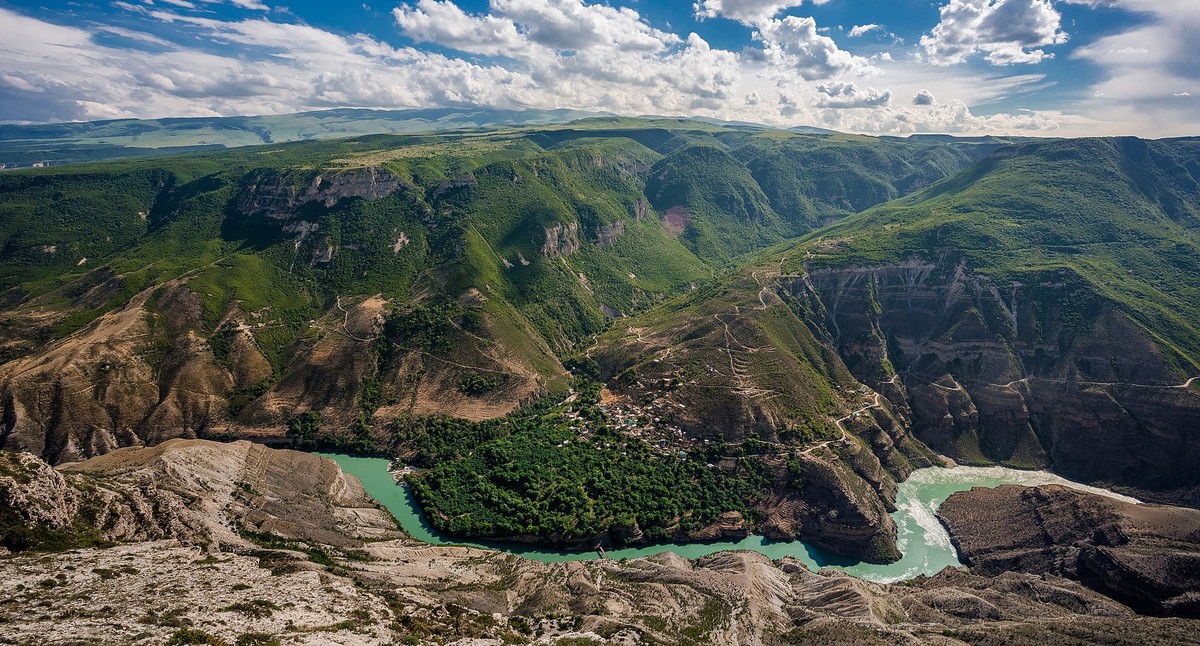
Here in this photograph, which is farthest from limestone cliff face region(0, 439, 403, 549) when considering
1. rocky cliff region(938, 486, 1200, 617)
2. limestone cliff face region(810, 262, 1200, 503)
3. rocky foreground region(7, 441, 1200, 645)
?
limestone cliff face region(810, 262, 1200, 503)

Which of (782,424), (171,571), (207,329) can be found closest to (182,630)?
(171,571)

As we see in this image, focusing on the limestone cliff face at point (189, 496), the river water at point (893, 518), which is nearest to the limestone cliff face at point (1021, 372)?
the river water at point (893, 518)

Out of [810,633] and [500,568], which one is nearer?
[810,633]

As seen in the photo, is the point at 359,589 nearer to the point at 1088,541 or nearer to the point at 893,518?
the point at 893,518

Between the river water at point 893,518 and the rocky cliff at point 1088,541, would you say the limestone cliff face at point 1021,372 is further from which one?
the rocky cliff at point 1088,541

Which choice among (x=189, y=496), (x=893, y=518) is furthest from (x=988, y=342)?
(x=189, y=496)

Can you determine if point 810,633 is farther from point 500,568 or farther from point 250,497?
point 250,497

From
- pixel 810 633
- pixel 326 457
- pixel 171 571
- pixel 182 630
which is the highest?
pixel 182 630
